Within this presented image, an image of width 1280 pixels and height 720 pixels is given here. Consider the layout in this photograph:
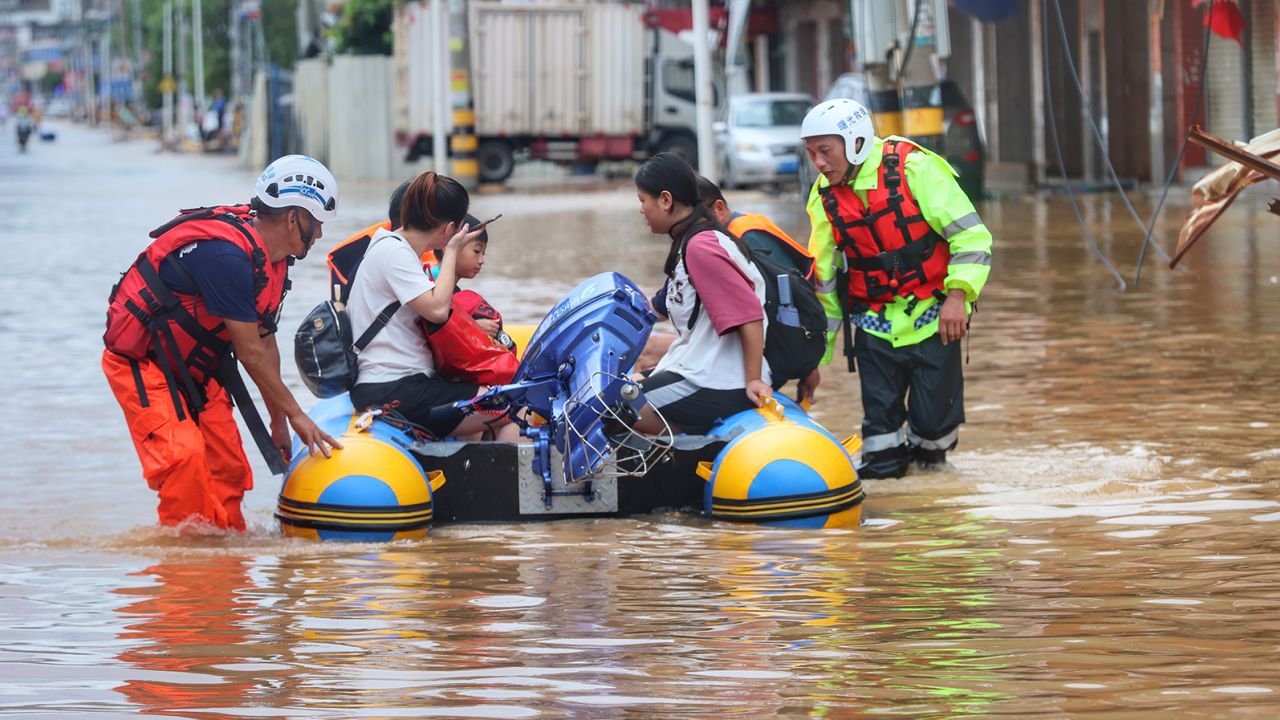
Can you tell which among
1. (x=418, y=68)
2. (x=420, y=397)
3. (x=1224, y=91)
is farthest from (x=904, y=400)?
(x=418, y=68)

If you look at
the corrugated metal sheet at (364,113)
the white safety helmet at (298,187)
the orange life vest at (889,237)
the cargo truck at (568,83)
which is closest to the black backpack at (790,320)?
the orange life vest at (889,237)

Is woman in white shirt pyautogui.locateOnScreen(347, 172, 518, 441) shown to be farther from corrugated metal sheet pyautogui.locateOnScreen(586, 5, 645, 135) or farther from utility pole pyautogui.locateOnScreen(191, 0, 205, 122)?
utility pole pyautogui.locateOnScreen(191, 0, 205, 122)

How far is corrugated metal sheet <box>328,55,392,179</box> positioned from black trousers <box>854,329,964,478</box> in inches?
1471

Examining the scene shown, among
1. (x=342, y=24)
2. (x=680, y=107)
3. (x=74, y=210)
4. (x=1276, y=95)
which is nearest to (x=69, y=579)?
(x=1276, y=95)

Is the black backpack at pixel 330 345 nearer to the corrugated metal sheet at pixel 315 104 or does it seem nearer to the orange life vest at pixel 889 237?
the orange life vest at pixel 889 237

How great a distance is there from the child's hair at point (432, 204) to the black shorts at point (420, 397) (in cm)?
58

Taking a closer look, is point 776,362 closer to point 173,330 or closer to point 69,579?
point 173,330

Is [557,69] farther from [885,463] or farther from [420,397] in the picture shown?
[420,397]

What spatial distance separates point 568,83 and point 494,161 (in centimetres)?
196

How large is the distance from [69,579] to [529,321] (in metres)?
7.58

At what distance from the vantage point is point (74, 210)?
107 ft

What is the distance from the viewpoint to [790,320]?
7914 millimetres

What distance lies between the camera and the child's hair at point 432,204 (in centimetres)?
764

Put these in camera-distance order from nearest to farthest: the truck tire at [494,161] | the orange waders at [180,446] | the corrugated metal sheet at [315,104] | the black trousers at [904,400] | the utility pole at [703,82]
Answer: the orange waders at [180,446], the black trousers at [904,400], the utility pole at [703,82], the truck tire at [494,161], the corrugated metal sheet at [315,104]
